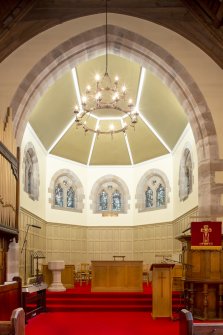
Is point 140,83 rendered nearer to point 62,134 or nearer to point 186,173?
point 186,173

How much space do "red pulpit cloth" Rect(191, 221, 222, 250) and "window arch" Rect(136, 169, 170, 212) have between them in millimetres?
10129

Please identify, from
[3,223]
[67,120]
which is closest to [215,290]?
[3,223]

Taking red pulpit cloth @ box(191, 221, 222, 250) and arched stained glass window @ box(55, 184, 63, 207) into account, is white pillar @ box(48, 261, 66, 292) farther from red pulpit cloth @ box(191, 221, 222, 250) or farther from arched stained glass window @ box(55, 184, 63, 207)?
arched stained glass window @ box(55, 184, 63, 207)

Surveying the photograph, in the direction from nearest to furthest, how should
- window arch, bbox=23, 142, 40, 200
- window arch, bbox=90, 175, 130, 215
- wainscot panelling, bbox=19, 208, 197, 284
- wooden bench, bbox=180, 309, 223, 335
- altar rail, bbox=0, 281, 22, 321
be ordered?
wooden bench, bbox=180, 309, 223, 335 → altar rail, bbox=0, 281, 22, 321 → window arch, bbox=23, 142, 40, 200 → wainscot panelling, bbox=19, 208, 197, 284 → window arch, bbox=90, 175, 130, 215

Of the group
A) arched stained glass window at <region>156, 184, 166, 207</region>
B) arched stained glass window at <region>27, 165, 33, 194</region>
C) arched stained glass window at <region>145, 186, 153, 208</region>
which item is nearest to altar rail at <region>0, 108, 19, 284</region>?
arched stained glass window at <region>27, 165, 33, 194</region>

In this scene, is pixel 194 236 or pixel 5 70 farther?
pixel 5 70

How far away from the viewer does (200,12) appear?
10805mm

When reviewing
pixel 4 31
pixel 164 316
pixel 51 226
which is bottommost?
pixel 164 316

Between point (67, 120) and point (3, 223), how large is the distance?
10660 millimetres

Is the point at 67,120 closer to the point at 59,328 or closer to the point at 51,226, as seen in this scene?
the point at 51,226

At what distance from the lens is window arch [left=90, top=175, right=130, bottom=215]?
21578 millimetres

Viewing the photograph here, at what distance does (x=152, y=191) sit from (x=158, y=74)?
913cm

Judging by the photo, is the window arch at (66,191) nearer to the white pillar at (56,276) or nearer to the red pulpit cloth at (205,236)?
the white pillar at (56,276)

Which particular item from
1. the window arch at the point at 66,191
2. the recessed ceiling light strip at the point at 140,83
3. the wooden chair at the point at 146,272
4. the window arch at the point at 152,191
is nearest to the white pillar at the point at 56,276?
the wooden chair at the point at 146,272
